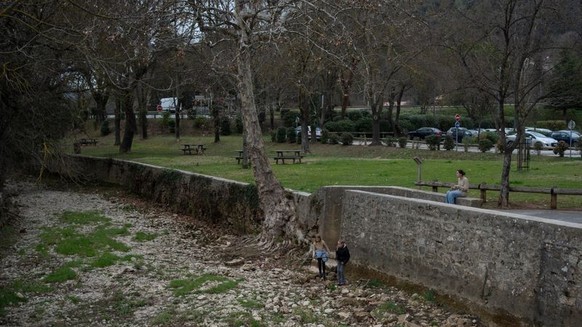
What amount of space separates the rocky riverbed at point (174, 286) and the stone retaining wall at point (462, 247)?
2.02 feet

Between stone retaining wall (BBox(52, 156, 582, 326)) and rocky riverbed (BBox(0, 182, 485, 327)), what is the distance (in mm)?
615

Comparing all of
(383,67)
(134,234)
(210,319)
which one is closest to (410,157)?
(383,67)

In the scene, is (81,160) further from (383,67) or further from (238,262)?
(238,262)

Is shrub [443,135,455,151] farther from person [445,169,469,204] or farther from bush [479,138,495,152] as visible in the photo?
person [445,169,469,204]

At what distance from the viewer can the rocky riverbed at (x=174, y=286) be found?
41.0 feet

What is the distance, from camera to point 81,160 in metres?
41.4

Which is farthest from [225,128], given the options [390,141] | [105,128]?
[390,141]

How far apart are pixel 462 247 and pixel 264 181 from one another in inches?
333

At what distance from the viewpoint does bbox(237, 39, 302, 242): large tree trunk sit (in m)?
19.3

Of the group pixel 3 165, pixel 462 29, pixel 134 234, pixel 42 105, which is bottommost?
pixel 134 234

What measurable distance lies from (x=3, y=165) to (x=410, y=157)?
2451 cm

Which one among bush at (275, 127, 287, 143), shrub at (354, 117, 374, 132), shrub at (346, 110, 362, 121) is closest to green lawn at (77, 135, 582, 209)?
bush at (275, 127, 287, 143)

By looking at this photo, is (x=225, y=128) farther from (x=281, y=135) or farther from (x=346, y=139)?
(x=346, y=139)

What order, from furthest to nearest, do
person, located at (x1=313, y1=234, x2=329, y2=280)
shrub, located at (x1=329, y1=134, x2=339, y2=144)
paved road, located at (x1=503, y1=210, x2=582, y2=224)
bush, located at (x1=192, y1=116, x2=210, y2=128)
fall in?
bush, located at (x1=192, y1=116, x2=210, y2=128) → shrub, located at (x1=329, y1=134, x2=339, y2=144) → paved road, located at (x1=503, y1=210, x2=582, y2=224) → person, located at (x1=313, y1=234, x2=329, y2=280)
